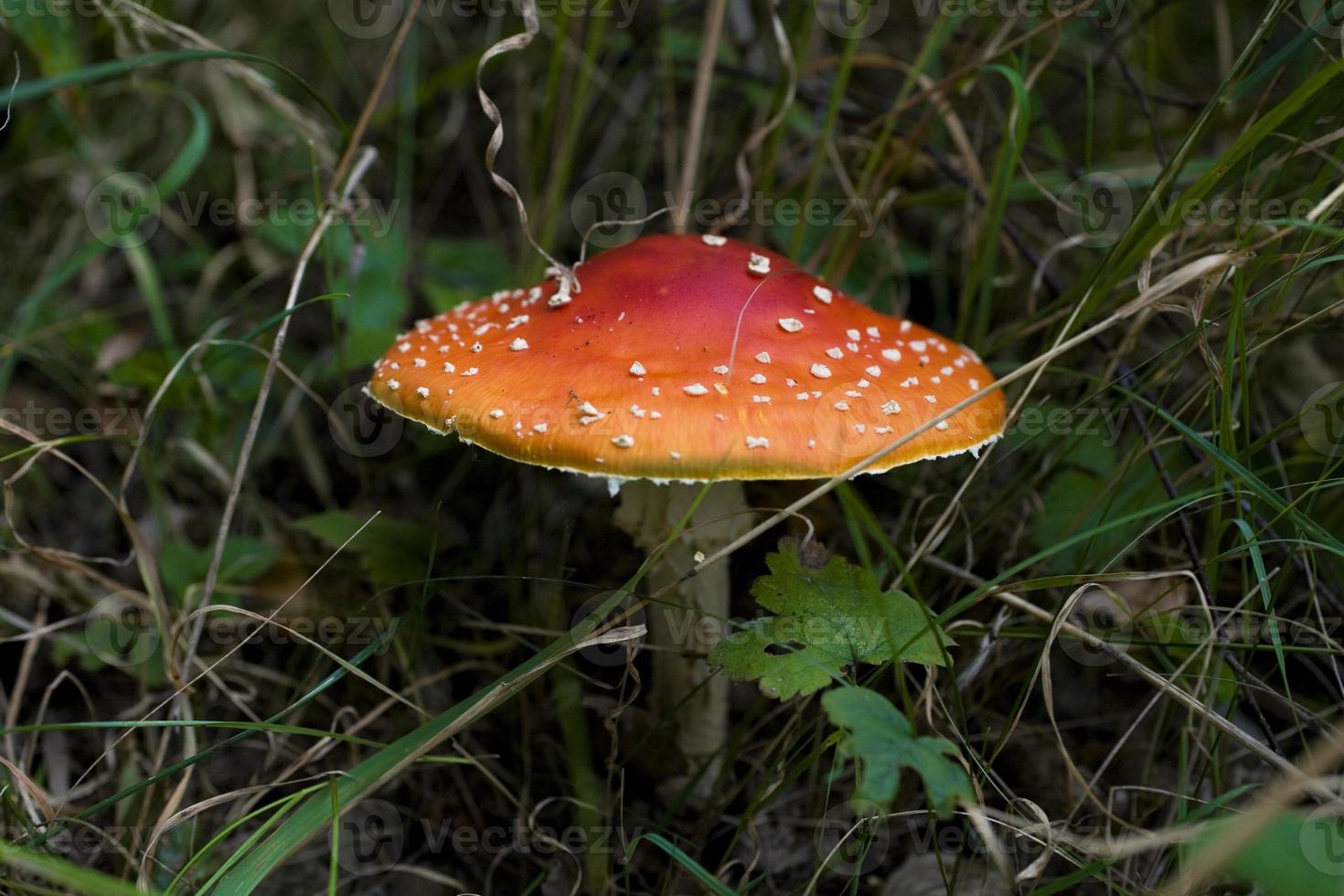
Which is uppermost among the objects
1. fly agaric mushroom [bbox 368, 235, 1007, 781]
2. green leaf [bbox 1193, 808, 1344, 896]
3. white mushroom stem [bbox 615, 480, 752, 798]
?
fly agaric mushroom [bbox 368, 235, 1007, 781]

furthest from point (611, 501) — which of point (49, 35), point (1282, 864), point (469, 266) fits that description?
point (49, 35)

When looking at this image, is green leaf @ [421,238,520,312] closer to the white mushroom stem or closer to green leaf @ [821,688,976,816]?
the white mushroom stem

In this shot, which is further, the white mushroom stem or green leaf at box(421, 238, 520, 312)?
green leaf at box(421, 238, 520, 312)

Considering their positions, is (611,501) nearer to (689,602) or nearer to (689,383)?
(689,602)

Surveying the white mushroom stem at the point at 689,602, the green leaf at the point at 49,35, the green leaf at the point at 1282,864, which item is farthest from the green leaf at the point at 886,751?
the green leaf at the point at 49,35

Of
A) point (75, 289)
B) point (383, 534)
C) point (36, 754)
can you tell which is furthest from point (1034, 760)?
point (75, 289)

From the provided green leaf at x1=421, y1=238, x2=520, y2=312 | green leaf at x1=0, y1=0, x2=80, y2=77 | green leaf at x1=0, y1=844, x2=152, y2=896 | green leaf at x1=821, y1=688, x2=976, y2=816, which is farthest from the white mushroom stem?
green leaf at x1=0, y1=0, x2=80, y2=77

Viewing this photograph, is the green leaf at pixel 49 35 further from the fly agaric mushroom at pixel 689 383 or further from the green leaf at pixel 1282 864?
the green leaf at pixel 1282 864

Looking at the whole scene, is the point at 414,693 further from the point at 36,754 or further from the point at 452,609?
the point at 36,754
